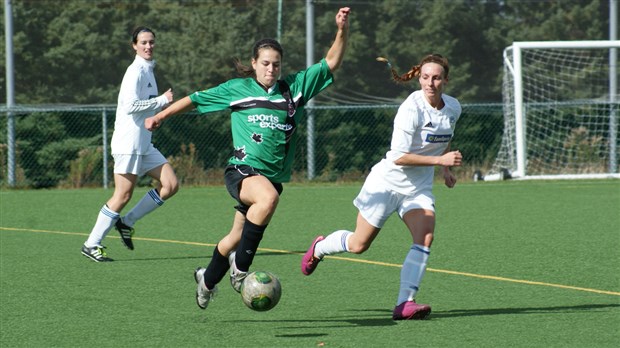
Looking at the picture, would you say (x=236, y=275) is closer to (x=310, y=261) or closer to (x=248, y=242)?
(x=248, y=242)

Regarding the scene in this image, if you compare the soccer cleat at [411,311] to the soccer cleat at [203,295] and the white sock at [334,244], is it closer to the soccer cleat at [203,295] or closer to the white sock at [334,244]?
the white sock at [334,244]

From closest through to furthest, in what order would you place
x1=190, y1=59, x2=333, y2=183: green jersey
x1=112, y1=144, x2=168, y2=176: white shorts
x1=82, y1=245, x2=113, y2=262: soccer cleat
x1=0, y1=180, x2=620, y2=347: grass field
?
x1=0, y1=180, x2=620, y2=347: grass field → x1=190, y1=59, x2=333, y2=183: green jersey → x1=82, y1=245, x2=113, y2=262: soccer cleat → x1=112, y1=144, x2=168, y2=176: white shorts

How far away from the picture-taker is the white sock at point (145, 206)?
10.7m

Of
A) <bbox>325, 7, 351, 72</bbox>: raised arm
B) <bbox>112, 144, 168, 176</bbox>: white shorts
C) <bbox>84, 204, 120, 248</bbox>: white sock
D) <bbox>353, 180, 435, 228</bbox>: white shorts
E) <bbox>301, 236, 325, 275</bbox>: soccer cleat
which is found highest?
<bbox>325, 7, 351, 72</bbox>: raised arm

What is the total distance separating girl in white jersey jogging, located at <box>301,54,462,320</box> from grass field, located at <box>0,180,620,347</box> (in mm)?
333

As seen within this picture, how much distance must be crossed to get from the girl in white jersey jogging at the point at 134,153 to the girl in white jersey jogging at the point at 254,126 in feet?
8.67

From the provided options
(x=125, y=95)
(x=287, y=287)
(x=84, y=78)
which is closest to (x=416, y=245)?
(x=287, y=287)

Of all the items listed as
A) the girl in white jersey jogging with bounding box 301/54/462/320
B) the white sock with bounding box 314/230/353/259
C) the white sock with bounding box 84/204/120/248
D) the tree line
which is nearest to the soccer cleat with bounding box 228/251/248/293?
the white sock with bounding box 314/230/353/259

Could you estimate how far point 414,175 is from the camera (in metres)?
7.43

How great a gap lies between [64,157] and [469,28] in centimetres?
2933

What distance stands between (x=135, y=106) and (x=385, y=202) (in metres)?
3.54

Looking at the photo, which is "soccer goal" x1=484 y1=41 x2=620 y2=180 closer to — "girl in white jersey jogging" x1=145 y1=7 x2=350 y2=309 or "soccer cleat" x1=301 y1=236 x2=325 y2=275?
"soccer cleat" x1=301 y1=236 x2=325 y2=275

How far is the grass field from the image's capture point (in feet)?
21.4

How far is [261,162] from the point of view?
7.29 metres
